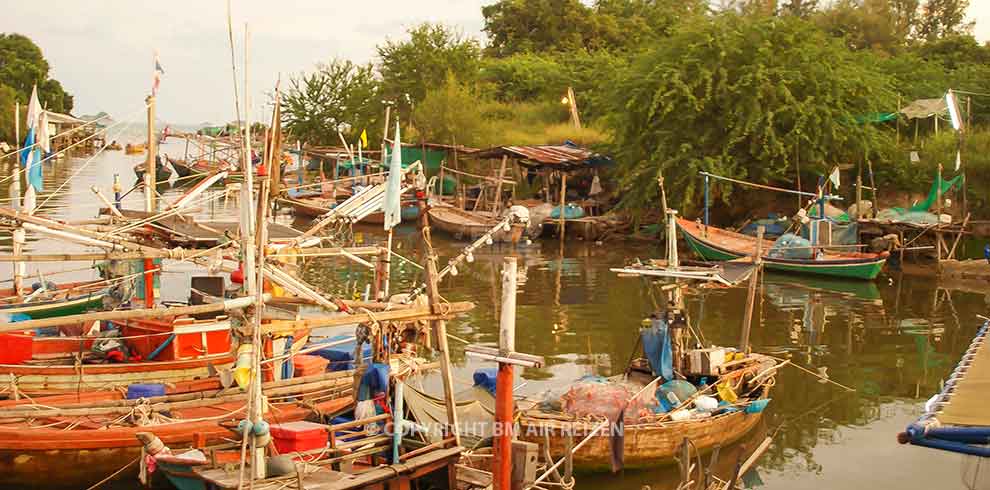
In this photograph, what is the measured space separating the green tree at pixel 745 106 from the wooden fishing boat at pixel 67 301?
19.1 meters

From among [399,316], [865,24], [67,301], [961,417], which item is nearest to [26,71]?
[865,24]

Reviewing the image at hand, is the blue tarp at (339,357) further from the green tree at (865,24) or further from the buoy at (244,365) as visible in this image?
the green tree at (865,24)

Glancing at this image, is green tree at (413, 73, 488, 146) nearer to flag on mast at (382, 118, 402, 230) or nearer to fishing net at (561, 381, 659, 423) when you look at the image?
fishing net at (561, 381, 659, 423)

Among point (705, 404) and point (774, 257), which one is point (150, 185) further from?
point (774, 257)

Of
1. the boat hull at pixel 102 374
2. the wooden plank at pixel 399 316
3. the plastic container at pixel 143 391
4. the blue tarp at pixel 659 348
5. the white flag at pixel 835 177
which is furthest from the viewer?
the white flag at pixel 835 177

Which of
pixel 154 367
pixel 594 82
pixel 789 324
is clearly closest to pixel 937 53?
pixel 594 82

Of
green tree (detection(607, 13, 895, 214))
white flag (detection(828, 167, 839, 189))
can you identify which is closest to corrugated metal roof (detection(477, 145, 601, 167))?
green tree (detection(607, 13, 895, 214))

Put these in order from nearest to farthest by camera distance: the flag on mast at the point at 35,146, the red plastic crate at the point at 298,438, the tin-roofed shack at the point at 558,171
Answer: the red plastic crate at the point at 298,438 < the flag on mast at the point at 35,146 < the tin-roofed shack at the point at 558,171

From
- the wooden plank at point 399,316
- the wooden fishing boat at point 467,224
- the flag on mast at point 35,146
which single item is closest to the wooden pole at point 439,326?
the wooden plank at point 399,316

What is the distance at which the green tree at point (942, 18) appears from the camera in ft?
176

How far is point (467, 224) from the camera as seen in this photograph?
33906mm

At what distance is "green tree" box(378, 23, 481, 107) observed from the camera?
167 feet

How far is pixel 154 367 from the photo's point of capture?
12992 mm

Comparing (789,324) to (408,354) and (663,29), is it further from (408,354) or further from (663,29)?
(663,29)
